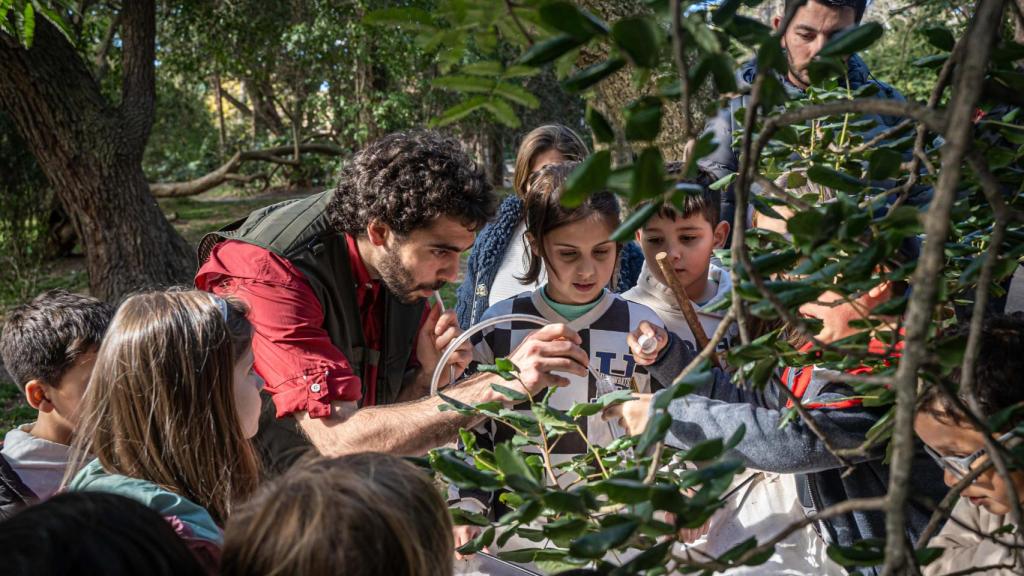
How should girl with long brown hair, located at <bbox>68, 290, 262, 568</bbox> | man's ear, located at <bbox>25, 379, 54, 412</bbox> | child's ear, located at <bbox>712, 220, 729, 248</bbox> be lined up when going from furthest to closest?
1. child's ear, located at <bbox>712, 220, 729, 248</bbox>
2. man's ear, located at <bbox>25, 379, 54, 412</bbox>
3. girl with long brown hair, located at <bbox>68, 290, 262, 568</bbox>

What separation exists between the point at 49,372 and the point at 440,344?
1.10 meters

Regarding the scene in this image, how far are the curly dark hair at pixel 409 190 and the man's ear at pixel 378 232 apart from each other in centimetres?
1

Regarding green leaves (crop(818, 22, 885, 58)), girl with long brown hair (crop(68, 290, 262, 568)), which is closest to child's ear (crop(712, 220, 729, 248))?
girl with long brown hair (crop(68, 290, 262, 568))

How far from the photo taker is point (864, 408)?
1825mm

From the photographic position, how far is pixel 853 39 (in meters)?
0.94

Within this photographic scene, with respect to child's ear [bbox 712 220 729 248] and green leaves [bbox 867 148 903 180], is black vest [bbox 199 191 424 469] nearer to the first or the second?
child's ear [bbox 712 220 729 248]

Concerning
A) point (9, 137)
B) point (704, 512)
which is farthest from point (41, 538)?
point (9, 137)

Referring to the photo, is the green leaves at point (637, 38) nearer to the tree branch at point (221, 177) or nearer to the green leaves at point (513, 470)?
the green leaves at point (513, 470)

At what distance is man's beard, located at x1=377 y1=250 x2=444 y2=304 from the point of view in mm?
2578

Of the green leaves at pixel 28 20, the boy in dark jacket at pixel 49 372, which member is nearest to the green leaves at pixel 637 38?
the boy in dark jacket at pixel 49 372

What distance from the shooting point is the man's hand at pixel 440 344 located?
2385 millimetres

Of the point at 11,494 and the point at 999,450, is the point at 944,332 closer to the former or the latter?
the point at 999,450

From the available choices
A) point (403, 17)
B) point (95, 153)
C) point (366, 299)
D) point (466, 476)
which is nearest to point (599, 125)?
point (403, 17)

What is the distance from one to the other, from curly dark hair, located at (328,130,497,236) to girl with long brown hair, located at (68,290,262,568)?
799 millimetres
